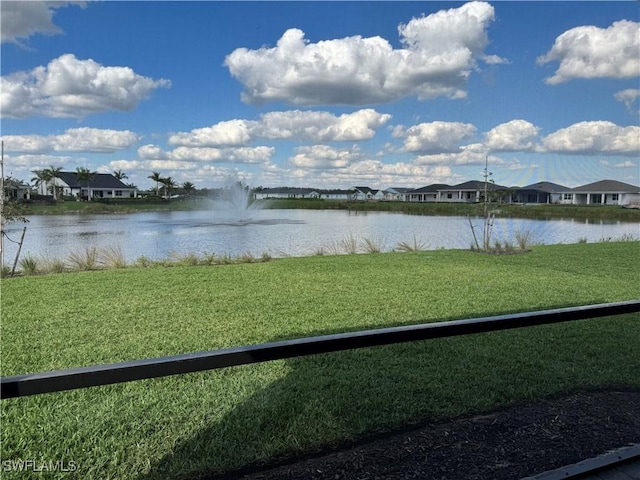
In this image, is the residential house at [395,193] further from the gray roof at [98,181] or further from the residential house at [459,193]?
the gray roof at [98,181]

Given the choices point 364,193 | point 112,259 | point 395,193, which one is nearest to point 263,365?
point 112,259

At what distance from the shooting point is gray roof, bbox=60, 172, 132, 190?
77250 mm

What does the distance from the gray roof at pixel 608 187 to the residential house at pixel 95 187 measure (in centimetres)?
7433

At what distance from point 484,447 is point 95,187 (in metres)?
86.3

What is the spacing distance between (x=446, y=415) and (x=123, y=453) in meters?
2.05

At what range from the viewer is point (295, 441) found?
283cm

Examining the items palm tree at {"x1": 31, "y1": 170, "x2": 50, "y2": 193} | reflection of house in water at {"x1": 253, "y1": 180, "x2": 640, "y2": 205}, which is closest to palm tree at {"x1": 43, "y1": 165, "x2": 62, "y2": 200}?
palm tree at {"x1": 31, "y1": 170, "x2": 50, "y2": 193}

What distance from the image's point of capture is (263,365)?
413 centimetres

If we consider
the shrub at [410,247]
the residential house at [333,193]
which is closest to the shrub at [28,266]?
the shrub at [410,247]

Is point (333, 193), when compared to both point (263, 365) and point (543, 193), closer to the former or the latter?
point (543, 193)

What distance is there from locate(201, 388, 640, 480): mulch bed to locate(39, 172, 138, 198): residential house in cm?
8119

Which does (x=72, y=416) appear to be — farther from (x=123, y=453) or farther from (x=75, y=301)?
(x=75, y=301)

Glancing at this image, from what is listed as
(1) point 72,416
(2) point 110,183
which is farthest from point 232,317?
(2) point 110,183

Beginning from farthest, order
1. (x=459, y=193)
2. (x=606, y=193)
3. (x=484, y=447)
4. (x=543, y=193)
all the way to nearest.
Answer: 1. (x=459, y=193)
2. (x=543, y=193)
3. (x=606, y=193)
4. (x=484, y=447)
